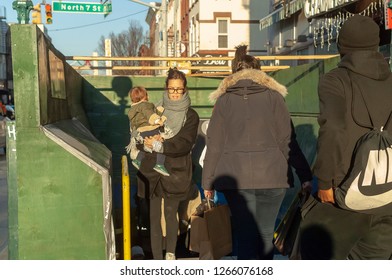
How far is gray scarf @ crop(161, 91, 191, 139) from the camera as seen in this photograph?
4797 millimetres

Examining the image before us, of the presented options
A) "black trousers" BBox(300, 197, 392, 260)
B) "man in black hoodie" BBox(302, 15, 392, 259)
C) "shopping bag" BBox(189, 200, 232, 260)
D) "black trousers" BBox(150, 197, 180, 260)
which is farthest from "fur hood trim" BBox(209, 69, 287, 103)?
"black trousers" BBox(150, 197, 180, 260)

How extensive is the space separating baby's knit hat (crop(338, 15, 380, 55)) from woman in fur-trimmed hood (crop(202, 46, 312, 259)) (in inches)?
33.9

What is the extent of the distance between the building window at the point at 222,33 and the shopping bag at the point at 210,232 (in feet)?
99.6

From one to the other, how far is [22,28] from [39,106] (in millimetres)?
591

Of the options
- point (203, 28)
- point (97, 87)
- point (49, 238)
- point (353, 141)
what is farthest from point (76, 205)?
point (203, 28)

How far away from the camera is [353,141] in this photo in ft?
9.80

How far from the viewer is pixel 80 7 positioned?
20.8 m

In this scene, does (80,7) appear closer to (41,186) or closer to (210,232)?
(210,232)

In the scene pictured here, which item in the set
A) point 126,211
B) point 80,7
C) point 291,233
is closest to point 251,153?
point 291,233

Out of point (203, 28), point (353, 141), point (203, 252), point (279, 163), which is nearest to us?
point (353, 141)

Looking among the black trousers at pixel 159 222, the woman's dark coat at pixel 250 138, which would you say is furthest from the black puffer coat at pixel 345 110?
the black trousers at pixel 159 222

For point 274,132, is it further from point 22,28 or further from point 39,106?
point 22,28

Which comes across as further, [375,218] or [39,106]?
[39,106]

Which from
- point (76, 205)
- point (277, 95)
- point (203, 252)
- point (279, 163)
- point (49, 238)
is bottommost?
point (203, 252)
